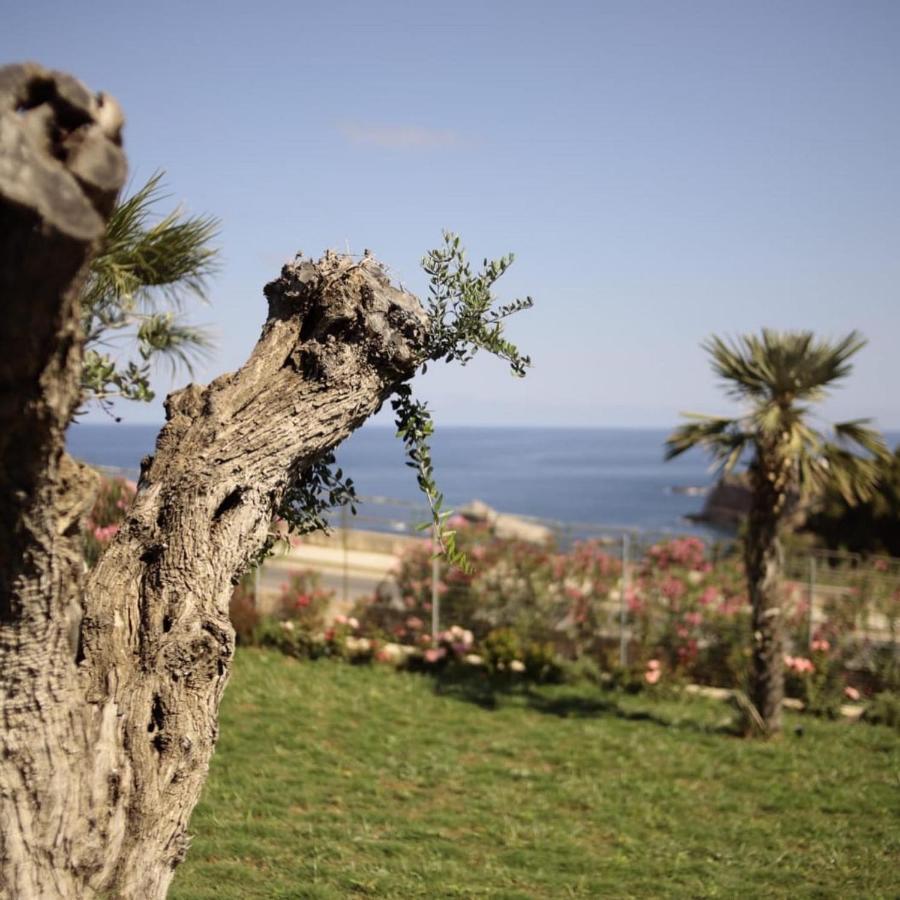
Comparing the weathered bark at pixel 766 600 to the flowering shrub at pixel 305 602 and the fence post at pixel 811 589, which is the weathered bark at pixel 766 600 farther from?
the flowering shrub at pixel 305 602

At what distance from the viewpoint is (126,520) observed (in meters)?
3.47

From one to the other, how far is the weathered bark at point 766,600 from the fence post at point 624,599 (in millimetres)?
2151

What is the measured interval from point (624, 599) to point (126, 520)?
33.9ft

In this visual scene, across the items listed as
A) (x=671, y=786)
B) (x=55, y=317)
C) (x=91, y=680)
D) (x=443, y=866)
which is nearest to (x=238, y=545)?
(x=91, y=680)

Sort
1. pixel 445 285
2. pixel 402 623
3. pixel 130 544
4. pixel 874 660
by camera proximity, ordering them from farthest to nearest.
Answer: pixel 402 623
pixel 874 660
pixel 445 285
pixel 130 544

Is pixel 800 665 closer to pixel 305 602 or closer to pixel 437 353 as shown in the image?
pixel 305 602

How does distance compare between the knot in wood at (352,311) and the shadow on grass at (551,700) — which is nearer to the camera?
the knot in wood at (352,311)

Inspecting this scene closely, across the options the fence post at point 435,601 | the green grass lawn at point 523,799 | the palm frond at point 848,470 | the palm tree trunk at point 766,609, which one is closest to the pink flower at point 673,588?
the green grass lawn at point 523,799

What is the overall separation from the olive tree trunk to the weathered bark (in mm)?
7597

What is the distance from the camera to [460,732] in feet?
34.1

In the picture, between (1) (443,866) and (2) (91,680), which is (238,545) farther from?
(1) (443,866)

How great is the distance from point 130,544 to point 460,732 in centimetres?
757

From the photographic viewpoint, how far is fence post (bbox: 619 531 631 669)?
1278cm

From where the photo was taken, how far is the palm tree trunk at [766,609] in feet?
35.2
